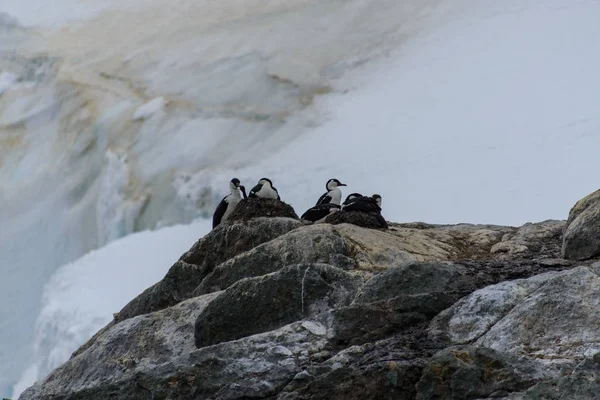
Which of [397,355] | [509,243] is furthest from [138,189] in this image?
[397,355]

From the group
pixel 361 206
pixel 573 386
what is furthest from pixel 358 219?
pixel 573 386

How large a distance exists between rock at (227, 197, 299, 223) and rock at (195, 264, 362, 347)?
14.3ft

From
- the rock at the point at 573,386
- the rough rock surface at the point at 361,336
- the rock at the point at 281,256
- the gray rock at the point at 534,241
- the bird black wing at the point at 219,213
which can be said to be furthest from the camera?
the bird black wing at the point at 219,213

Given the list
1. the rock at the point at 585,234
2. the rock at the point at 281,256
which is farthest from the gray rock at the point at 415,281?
the rock at the point at 281,256

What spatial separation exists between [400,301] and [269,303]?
1.48m

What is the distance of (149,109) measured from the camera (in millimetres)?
37125

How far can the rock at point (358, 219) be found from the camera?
13909mm

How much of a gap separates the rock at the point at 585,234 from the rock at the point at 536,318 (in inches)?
52.2

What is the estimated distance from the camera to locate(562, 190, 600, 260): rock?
10.2 metres

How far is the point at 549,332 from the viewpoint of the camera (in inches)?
312

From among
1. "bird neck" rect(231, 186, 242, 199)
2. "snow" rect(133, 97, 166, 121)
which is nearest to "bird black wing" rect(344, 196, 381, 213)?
"bird neck" rect(231, 186, 242, 199)

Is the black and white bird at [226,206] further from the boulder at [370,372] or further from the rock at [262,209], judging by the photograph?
the boulder at [370,372]

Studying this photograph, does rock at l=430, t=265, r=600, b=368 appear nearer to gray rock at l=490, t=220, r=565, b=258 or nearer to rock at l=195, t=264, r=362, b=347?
rock at l=195, t=264, r=362, b=347

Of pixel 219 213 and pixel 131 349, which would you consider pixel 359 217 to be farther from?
pixel 219 213
